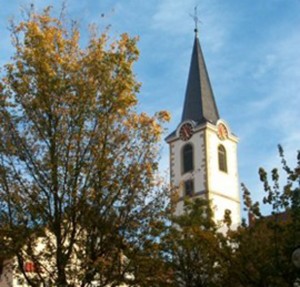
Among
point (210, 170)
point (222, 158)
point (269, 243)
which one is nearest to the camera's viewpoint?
point (269, 243)

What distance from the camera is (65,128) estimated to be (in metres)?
13.6

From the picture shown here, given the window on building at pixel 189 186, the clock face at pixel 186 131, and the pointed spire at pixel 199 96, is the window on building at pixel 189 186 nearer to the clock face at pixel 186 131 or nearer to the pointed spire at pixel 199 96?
the clock face at pixel 186 131

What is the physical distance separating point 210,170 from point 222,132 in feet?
16.2

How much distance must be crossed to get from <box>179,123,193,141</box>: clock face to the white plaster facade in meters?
0.28

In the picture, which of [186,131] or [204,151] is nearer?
[204,151]

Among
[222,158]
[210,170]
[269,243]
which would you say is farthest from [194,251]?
[222,158]

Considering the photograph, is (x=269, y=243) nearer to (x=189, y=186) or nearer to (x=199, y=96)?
(x=189, y=186)

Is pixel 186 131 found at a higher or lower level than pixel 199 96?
lower

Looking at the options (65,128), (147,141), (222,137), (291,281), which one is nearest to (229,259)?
(291,281)

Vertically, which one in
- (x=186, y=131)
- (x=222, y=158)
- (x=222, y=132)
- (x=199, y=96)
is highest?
(x=199, y=96)

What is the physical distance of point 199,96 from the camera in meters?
56.2

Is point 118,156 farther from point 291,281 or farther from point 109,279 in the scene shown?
point 291,281

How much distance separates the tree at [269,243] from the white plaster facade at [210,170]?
27.4 meters

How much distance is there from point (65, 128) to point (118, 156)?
1303 millimetres
